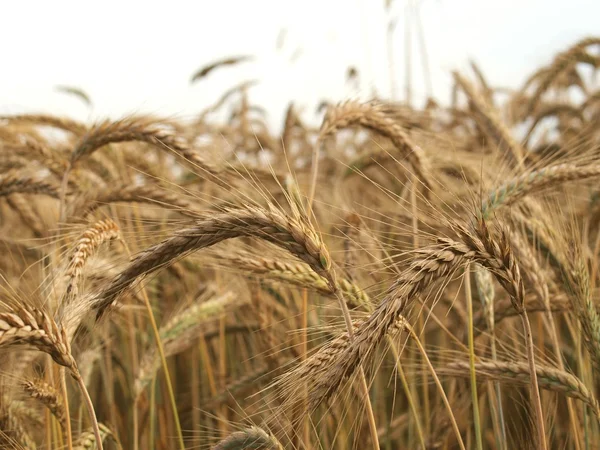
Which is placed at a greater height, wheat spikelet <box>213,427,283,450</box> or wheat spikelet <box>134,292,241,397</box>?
wheat spikelet <box>134,292,241,397</box>

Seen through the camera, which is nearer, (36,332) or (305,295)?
(36,332)

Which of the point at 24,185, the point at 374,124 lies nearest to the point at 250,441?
the point at 374,124

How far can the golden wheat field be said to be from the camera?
1172mm

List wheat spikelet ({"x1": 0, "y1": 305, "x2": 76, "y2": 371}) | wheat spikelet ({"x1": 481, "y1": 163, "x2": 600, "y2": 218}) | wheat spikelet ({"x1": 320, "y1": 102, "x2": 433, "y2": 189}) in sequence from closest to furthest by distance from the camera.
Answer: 1. wheat spikelet ({"x1": 0, "y1": 305, "x2": 76, "y2": 371})
2. wheat spikelet ({"x1": 481, "y1": 163, "x2": 600, "y2": 218})
3. wheat spikelet ({"x1": 320, "y1": 102, "x2": 433, "y2": 189})

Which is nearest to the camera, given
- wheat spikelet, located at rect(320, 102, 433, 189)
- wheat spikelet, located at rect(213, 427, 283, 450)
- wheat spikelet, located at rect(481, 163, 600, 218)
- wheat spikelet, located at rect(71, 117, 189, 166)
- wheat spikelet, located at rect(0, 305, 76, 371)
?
wheat spikelet, located at rect(0, 305, 76, 371)

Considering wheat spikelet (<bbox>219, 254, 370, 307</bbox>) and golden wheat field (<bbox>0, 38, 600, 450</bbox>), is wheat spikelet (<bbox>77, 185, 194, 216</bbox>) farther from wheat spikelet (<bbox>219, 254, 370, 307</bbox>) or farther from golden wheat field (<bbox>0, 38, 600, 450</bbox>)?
wheat spikelet (<bbox>219, 254, 370, 307</bbox>)

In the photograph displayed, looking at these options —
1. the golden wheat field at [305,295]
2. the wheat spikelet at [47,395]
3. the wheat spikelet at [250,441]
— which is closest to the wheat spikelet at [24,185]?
the golden wheat field at [305,295]

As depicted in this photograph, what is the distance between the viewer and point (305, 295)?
1.88 meters

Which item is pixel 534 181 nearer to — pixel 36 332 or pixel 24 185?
pixel 36 332

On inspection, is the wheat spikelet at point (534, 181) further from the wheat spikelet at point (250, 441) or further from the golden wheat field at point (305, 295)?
the wheat spikelet at point (250, 441)

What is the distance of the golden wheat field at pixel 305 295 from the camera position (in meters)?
1.17

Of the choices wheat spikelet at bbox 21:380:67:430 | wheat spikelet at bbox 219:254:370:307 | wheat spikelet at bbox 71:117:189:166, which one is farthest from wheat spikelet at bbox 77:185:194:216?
wheat spikelet at bbox 21:380:67:430

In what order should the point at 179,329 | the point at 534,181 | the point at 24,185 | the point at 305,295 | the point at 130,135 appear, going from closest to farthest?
the point at 534,181, the point at 305,295, the point at 130,135, the point at 179,329, the point at 24,185

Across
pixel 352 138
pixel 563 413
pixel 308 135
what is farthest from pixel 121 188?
pixel 352 138
